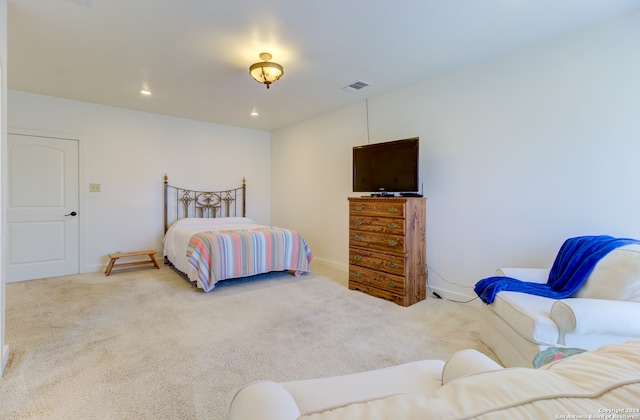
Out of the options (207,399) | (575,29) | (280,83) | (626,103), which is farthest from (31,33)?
(626,103)

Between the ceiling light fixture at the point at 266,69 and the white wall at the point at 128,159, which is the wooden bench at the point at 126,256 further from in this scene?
the ceiling light fixture at the point at 266,69

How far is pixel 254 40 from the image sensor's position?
2.67 metres

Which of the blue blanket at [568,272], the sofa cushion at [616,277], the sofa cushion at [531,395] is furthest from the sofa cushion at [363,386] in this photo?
the sofa cushion at [616,277]

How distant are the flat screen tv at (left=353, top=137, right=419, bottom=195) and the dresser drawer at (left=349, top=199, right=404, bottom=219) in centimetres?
22

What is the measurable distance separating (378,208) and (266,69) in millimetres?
1905

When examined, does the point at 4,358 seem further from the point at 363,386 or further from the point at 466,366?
the point at 466,366

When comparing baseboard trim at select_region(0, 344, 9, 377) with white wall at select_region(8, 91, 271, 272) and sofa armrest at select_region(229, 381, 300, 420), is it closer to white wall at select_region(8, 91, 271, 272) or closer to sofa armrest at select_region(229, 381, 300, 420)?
sofa armrest at select_region(229, 381, 300, 420)

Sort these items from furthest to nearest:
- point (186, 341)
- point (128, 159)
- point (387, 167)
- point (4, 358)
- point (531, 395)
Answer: point (128, 159)
point (387, 167)
point (186, 341)
point (4, 358)
point (531, 395)

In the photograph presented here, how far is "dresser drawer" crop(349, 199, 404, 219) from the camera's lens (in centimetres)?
327

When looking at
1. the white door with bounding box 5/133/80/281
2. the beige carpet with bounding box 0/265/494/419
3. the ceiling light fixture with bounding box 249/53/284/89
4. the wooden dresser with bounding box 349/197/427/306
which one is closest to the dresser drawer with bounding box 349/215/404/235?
the wooden dresser with bounding box 349/197/427/306

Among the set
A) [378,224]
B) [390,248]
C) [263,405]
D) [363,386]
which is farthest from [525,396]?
[378,224]

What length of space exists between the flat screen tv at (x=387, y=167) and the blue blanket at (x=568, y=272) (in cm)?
139

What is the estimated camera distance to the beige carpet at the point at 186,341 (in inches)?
68.6

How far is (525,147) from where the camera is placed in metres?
2.84
